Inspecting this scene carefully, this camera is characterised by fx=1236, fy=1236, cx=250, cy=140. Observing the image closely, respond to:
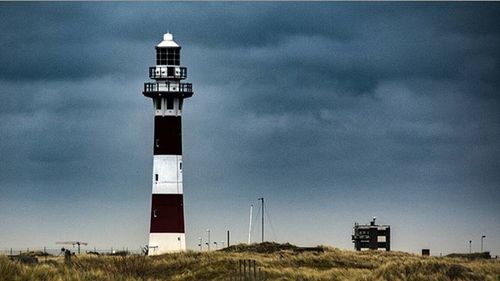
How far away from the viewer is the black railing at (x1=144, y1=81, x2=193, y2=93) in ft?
228

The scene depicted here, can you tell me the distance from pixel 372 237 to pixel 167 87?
117ft

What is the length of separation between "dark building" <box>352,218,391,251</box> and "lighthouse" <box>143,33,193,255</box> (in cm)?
3465

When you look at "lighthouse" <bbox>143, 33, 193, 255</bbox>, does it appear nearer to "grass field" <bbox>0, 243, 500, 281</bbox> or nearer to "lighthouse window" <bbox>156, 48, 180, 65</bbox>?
"lighthouse window" <bbox>156, 48, 180, 65</bbox>

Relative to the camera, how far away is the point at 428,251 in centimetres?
9156

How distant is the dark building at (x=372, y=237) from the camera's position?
99.9m

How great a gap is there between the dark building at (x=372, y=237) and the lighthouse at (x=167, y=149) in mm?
34652

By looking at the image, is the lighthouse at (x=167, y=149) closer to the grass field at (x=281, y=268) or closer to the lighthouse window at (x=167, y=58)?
the lighthouse window at (x=167, y=58)

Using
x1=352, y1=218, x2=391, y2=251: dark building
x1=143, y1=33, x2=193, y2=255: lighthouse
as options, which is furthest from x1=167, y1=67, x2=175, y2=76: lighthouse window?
x1=352, y1=218, x2=391, y2=251: dark building

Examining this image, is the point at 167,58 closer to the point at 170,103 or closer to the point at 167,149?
the point at 170,103

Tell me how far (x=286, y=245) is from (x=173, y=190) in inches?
403

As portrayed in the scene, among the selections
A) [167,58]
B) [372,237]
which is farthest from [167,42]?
[372,237]

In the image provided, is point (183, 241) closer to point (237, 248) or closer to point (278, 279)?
point (237, 248)

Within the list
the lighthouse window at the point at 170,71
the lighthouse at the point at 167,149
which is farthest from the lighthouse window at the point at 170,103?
the lighthouse window at the point at 170,71

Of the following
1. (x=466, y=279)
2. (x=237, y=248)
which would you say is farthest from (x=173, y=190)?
(x=466, y=279)
